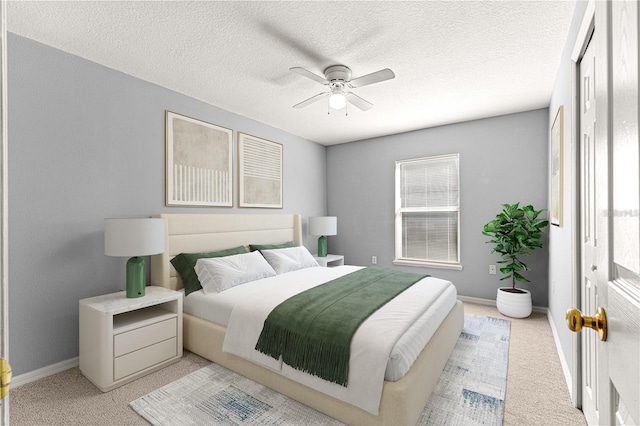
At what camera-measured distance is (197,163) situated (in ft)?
11.2

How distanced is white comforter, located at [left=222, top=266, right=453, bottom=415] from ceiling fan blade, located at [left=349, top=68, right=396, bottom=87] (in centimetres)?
176

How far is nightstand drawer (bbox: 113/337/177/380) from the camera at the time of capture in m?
2.20

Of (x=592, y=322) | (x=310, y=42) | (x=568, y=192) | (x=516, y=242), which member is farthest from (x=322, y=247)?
(x=592, y=322)

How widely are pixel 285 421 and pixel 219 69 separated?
283 cm

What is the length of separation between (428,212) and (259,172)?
265 cm

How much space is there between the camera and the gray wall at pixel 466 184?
3.86m

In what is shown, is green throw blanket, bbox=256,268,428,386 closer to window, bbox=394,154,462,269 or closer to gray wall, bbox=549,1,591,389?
gray wall, bbox=549,1,591,389

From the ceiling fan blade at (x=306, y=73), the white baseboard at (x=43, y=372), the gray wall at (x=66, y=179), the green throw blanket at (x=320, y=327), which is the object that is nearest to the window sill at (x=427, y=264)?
the green throw blanket at (x=320, y=327)

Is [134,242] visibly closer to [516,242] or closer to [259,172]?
[259,172]

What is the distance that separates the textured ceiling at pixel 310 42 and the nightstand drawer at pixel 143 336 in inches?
87.6

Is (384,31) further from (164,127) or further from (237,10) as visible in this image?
(164,127)

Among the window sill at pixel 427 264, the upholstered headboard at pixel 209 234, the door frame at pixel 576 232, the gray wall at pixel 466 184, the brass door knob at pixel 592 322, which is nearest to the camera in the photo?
the brass door knob at pixel 592 322

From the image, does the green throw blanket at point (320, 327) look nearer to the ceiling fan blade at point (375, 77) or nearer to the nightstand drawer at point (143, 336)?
the nightstand drawer at point (143, 336)

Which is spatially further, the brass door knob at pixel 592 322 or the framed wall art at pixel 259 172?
the framed wall art at pixel 259 172
